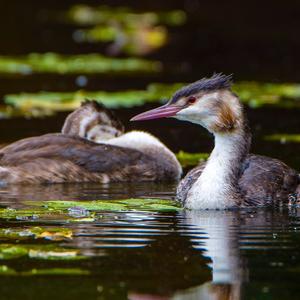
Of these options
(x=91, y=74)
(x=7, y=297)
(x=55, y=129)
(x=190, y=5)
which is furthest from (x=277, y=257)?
(x=190, y=5)

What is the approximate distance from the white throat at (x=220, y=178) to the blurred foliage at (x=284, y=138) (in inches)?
197

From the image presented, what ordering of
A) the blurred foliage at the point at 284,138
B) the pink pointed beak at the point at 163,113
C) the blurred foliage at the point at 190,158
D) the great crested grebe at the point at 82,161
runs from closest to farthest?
the pink pointed beak at the point at 163,113 < the great crested grebe at the point at 82,161 < the blurred foliage at the point at 190,158 < the blurred foliage at the point at 284,138

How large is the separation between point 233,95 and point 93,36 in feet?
74.2

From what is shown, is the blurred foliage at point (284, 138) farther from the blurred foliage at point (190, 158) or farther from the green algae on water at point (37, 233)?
the green algae on water at point (37, 233)

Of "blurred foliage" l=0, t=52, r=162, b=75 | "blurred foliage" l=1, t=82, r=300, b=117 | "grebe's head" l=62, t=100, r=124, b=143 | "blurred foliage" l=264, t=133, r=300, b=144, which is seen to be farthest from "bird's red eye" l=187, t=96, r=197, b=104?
"blurred foliage" l=0, t=52, r=162, b=75

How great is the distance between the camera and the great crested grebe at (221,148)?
45.9 feet

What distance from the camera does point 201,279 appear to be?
34.4 feet

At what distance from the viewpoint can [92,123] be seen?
60.8 feet

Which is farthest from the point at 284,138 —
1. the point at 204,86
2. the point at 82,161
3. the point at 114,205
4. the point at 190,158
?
the point at 114,205

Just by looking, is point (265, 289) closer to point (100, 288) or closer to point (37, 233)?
point (100, 288)

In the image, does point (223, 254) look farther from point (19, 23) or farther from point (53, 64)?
point (19, 23)

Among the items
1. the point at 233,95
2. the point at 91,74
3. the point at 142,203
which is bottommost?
the point at 142,203

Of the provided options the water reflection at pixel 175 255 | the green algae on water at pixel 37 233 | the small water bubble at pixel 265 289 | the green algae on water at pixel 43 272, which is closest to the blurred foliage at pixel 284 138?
the water reflection at pixel 175 255

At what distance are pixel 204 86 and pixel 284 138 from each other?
5.46 m
